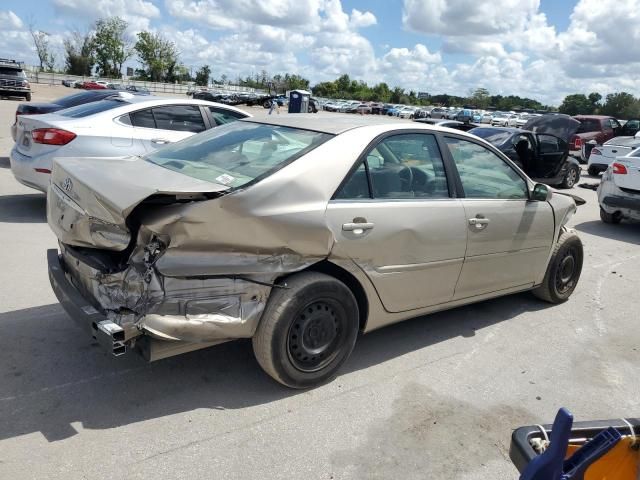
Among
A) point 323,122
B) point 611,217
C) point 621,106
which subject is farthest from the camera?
point 621,106

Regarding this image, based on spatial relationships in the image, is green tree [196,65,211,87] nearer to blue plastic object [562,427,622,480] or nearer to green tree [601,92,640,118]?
green tree [601,92,640,118]

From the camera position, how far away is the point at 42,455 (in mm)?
2777

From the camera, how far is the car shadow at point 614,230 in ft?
29.9

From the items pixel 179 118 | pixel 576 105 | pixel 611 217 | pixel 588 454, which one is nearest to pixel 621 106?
pixel 576 105

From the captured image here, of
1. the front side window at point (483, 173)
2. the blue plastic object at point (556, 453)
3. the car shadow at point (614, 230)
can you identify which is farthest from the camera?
the car shadow at point (614, 230)

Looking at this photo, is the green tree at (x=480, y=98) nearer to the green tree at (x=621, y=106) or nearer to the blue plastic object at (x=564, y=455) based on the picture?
the green tree at (x=621, y=106)

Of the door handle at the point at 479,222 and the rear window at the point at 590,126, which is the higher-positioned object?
the door handle at the point at 479,222

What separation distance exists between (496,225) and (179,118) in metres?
5.08

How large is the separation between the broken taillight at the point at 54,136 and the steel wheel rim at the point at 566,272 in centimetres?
579

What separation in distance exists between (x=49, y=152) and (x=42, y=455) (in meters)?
5.15

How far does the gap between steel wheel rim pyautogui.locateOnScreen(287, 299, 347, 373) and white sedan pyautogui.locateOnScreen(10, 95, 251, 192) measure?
482 cm

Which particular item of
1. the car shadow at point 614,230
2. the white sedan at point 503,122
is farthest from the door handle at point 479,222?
the white sedan at point 503,122

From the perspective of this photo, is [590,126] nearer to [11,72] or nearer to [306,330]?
[306,330]

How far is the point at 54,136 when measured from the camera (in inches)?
277
